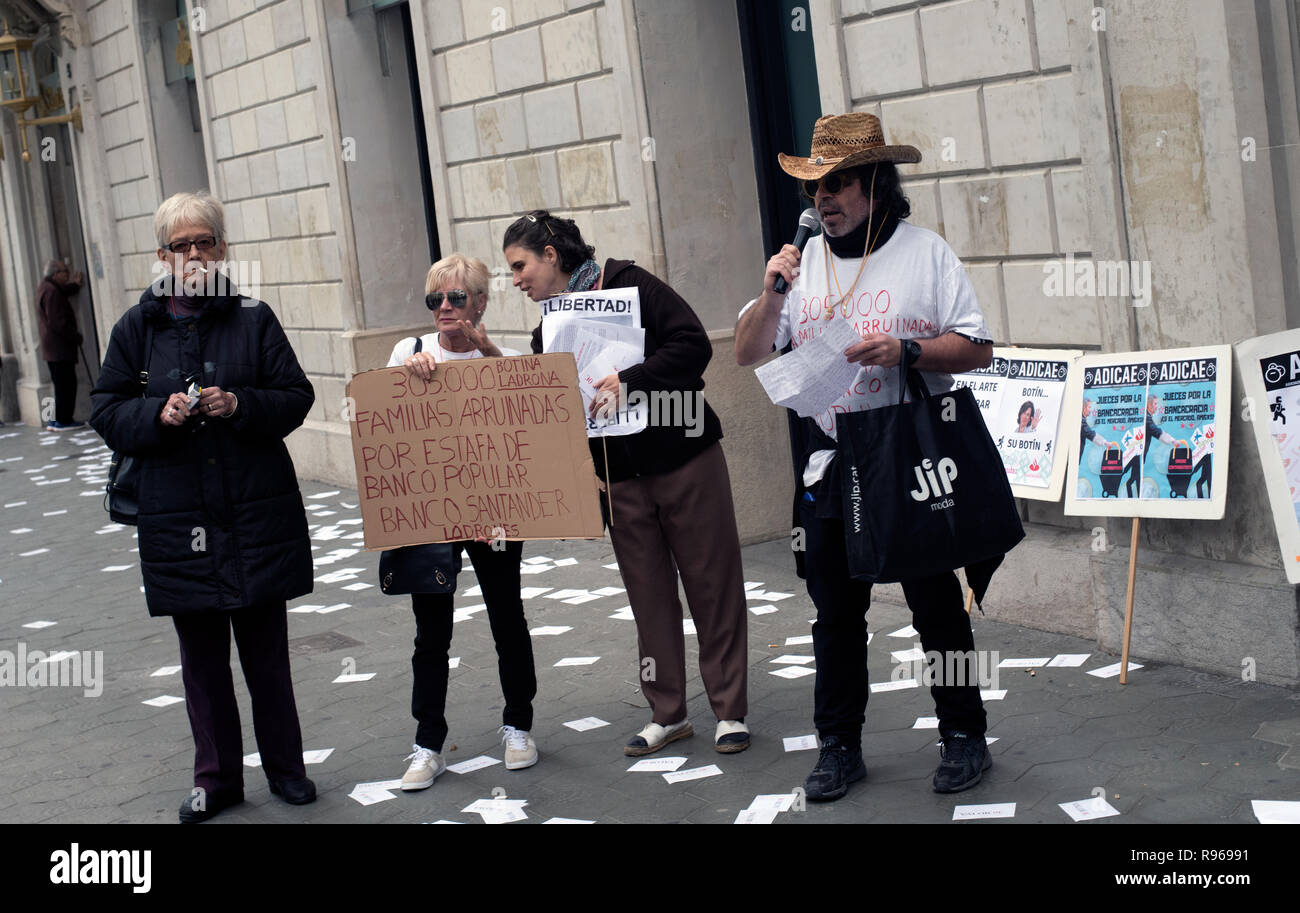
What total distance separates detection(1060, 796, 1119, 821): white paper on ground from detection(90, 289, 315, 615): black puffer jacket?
2677 mm

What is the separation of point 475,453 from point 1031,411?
243 centimetres

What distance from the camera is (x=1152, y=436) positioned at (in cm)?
577

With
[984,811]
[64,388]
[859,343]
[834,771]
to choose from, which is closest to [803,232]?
[859,343]

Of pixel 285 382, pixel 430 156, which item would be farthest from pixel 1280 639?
pixel 430 156

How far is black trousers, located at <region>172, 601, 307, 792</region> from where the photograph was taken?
17.3 ft

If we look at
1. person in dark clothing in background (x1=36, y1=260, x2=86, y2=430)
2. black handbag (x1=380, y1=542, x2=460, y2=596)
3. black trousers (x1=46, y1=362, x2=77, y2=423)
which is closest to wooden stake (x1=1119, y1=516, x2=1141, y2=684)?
black handbag (x1=380, y1=542, x2=460, y2=596)

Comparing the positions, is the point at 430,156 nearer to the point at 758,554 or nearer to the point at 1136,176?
the point at 758,554

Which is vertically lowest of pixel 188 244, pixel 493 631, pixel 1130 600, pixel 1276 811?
pixel 1276 811

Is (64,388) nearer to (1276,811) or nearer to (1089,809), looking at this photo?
(1089,809)

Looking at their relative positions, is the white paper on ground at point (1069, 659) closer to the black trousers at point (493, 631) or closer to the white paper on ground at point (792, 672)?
the white paper on ground at point (792, 672)

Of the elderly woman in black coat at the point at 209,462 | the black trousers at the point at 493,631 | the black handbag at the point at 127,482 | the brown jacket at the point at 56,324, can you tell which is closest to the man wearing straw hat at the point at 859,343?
the black trousers at the point at 493,631

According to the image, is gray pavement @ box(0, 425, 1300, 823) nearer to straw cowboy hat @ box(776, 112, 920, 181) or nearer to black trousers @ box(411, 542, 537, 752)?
black trousers @ box(411, 542, 537, 752)

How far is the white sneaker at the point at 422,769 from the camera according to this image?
5.34 m

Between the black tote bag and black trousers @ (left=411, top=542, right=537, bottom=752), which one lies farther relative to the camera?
black trousers @ (left=411, top=542, right=537, bottom=752)
